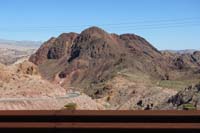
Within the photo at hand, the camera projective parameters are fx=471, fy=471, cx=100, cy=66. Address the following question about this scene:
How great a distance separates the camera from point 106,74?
13888 centimetres

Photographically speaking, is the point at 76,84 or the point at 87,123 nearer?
the point at 87,123

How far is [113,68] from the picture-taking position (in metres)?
143

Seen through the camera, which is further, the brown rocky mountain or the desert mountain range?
the brown rocky mountain

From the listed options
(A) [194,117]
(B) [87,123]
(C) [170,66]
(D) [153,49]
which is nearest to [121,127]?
(B) [87,123]

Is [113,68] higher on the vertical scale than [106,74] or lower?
higher

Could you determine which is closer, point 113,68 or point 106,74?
point 106,74

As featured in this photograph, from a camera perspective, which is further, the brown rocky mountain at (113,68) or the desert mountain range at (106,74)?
the brown rocky mountain at (113,68)

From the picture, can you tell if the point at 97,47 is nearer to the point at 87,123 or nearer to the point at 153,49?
the point at 153,49

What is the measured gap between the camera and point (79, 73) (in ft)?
510

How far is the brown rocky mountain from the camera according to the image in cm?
11044

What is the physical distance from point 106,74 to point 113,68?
4.67m

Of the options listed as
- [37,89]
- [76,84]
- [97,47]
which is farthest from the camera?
[97,47]

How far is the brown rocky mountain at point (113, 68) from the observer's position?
110m

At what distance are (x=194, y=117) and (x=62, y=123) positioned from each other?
1212 mm
